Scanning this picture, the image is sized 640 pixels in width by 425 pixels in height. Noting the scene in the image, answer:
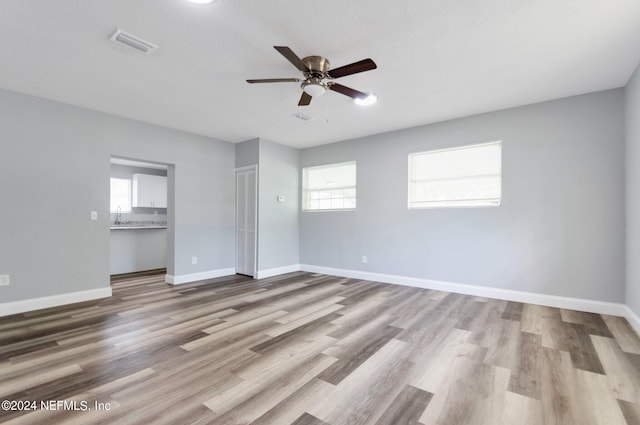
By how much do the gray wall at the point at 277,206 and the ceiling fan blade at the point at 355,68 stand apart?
3.27 m

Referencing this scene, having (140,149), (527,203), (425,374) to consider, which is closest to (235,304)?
(425,374)

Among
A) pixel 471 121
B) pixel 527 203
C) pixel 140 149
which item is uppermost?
pixel 471 121

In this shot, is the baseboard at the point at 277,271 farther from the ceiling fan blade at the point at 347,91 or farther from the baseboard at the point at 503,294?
the ceiling fan blade at the point at 347,91

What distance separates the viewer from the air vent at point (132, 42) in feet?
7.71

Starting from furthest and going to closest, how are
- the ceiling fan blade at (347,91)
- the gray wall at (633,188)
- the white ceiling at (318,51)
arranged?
the gray wall at (633,188) → the ceiling fan blade at (347,91) → the white ceiling at (318,51)

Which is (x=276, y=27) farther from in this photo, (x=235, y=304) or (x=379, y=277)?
(x=379, y=277)

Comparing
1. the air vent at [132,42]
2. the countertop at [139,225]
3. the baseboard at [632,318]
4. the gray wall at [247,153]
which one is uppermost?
the air vent at [132,42]

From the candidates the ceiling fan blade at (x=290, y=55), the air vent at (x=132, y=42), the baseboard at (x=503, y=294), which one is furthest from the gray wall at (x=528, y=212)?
the air vent at (x=132, y=42)

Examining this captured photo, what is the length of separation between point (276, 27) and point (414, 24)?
3.55 feet

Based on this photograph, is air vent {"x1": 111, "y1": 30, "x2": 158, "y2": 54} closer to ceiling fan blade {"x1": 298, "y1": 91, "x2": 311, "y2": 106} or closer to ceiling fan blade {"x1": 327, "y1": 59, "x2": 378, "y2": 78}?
ceiling fan blade {"x1": 298, "y1": 91, "x2": 311, "y2": 106}

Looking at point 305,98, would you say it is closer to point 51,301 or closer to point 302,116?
point 302,116

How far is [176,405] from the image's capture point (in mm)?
1729

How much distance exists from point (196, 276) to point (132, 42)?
389 cm

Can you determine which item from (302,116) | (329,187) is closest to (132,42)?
(302,116)
